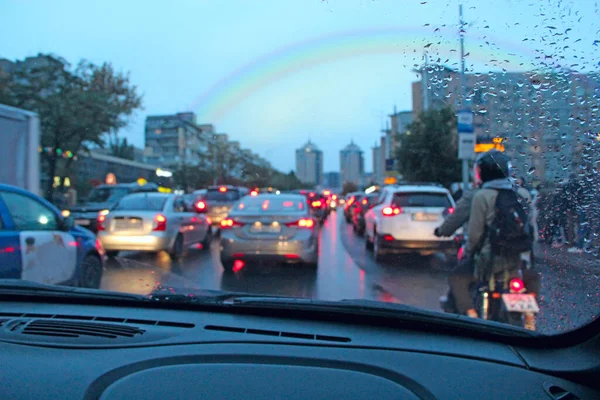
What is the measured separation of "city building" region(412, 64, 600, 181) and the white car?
21.8 feet

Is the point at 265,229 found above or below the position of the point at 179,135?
below

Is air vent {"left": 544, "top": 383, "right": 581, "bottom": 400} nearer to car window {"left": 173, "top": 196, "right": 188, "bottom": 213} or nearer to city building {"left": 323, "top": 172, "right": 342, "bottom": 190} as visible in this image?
car window {"left": 173, "top": 196, "right": 188, "bottom": 213}

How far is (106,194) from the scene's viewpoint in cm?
1636

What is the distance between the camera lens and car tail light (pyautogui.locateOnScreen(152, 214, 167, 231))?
10945 millimetres

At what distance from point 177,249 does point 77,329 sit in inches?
363

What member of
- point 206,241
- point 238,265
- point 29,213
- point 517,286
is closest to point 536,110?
point 517,286

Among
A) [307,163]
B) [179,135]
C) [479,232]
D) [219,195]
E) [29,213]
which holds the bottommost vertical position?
[479,232]

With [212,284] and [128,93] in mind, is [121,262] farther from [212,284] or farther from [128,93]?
[128,93]

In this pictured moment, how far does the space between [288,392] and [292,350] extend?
39cm

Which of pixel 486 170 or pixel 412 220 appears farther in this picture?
pixel 412 220

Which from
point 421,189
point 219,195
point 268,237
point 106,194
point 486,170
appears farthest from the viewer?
point 219,195

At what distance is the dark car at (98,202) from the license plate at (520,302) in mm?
11624

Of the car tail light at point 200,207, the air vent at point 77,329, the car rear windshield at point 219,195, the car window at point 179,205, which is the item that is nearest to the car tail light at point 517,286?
the air vent at point 77,329

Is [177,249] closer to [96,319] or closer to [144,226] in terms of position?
[144,226]
